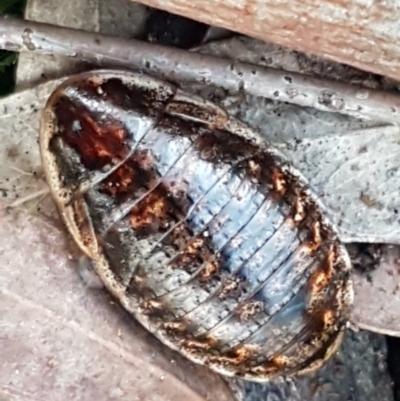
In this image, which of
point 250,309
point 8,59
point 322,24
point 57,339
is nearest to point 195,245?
point 250,309

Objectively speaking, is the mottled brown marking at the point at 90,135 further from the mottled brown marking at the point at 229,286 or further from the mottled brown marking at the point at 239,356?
the mottled brown marking at the point at 239,356

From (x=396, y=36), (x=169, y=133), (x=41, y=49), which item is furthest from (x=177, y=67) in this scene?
(x=396, y=36)

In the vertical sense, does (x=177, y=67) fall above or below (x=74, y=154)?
above

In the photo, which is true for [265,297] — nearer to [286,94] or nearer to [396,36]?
[286,94]

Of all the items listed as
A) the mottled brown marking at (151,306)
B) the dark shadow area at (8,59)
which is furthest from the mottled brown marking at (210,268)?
the dark shadow area at (8,59)

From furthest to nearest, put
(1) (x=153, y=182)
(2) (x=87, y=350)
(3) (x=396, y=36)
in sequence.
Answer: (2) (x=87, y=350)
(1) (x=153, y=182)
(3) (x=396, y=36)

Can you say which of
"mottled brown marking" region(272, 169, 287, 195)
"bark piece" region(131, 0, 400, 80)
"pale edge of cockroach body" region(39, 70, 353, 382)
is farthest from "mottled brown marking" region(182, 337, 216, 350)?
"bark piece" region(131, 0, 400, 80)
